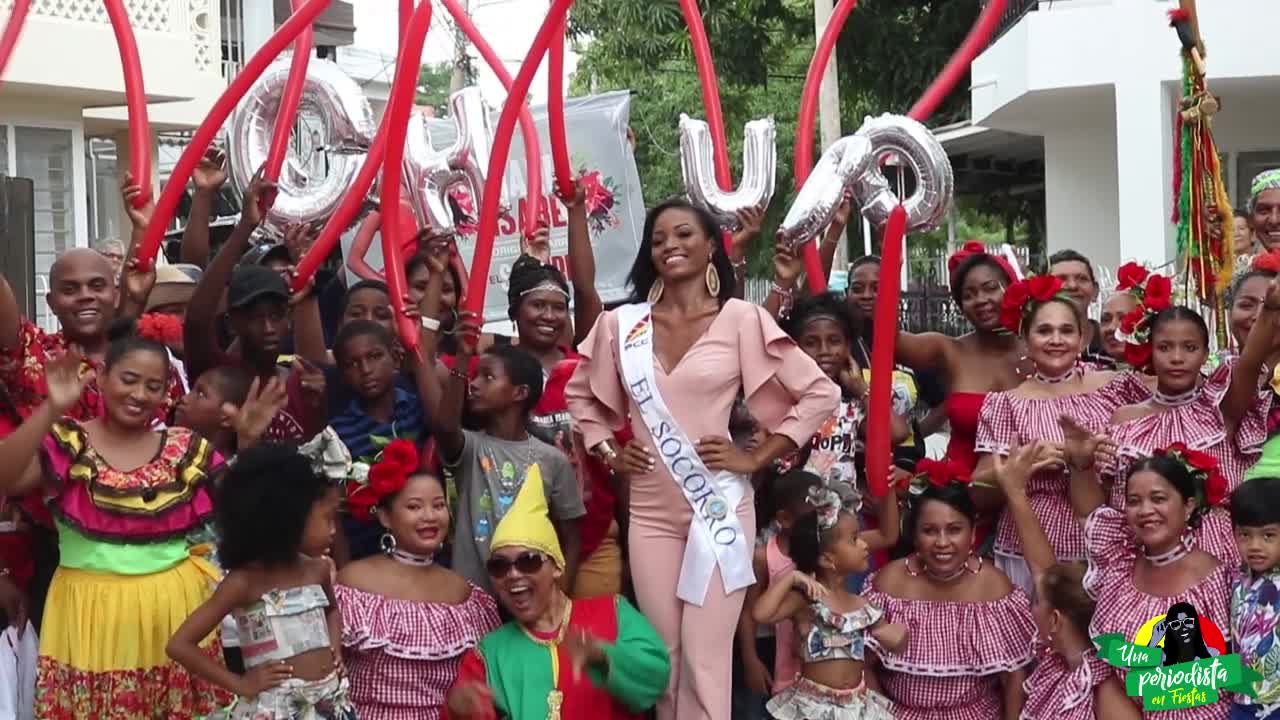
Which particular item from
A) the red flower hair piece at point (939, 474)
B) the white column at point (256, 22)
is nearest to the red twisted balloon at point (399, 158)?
the red flower hair piece at point (939, 474)

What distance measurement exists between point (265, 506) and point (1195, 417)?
2.95 metres

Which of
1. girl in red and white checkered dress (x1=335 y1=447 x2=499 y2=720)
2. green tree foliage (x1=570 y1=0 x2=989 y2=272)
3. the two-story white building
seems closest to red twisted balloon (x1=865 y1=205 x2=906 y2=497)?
girl in red and white checkered dress (x1=335 y1=447 x2=499 y2=720)

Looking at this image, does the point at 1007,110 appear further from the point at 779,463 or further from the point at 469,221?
the point at 779,463

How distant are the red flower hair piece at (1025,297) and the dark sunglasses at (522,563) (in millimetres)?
1926

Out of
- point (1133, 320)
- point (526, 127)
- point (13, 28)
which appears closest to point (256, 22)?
point (526, 127)

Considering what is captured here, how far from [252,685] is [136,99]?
8.46 ft

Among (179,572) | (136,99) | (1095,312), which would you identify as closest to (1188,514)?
(179,572)

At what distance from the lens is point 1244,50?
14.7 m

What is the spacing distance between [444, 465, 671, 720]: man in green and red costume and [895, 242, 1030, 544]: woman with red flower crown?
1571 millimetres

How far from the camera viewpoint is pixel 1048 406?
6.30 metres

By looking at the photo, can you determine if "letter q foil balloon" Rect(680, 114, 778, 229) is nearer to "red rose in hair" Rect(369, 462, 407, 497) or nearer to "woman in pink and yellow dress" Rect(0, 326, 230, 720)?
"red rose in hair" Rect(369, 462, 407, 497)

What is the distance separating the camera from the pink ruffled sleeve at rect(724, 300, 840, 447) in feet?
18.3

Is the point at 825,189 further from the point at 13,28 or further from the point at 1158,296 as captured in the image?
the point at 13,28

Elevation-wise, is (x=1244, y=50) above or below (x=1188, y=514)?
above
